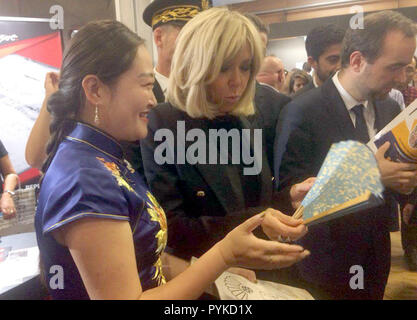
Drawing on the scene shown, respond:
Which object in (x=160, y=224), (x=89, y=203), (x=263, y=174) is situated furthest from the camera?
(x=263, y=174)

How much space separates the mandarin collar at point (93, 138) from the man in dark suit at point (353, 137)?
303mm

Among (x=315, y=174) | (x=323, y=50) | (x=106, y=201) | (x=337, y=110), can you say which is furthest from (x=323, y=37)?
(x=106, y=201)

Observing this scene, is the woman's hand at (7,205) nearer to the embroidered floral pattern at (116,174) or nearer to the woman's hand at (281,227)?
the embroidered floral pattern at (116,174)

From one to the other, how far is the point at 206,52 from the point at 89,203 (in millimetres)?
301

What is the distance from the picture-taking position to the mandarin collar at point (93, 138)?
494 mm

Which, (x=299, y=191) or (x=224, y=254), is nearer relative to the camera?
(x=224, y=254)

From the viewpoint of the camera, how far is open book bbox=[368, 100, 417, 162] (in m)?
0.52

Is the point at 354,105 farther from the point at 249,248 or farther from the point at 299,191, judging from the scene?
the point at 249,248

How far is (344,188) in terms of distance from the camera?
1.62 ft

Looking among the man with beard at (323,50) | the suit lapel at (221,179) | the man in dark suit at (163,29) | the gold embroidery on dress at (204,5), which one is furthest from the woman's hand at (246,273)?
the gold embroidery on dress at (204,5)

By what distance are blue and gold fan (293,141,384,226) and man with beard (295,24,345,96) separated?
0.16 metres

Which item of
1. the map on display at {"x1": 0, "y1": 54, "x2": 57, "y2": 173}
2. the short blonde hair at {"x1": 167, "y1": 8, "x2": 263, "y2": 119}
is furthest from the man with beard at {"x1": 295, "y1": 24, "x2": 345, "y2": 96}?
the map on display at {"x1": 0, "y1": 54, "x2": 57, "y2": 173}

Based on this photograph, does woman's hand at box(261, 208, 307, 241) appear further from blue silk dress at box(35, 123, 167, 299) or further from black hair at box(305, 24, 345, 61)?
black hair at box(305, 24, 345, 61)
